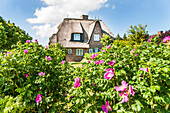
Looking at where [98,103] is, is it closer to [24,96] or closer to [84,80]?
[84,80]

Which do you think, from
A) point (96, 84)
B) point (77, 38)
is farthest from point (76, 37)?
point (96, 84)

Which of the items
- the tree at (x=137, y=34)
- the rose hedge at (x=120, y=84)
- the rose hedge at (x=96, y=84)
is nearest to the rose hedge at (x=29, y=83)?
the rose hedge at (x=96, y=84)

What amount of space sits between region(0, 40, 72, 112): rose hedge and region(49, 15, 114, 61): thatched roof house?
16149mm

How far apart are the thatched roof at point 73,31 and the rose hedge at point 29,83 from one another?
16.2 meters

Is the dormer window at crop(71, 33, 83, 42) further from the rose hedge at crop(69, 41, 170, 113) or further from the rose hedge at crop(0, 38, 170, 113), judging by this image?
the rose hedge at crop(69, 41, 170, 113)

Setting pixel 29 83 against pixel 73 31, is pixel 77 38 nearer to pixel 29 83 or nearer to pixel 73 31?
pixel 73 31

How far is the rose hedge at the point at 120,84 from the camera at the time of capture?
6.35ft

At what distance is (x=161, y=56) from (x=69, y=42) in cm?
1745

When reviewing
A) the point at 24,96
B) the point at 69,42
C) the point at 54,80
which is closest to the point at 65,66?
the point at 54,80

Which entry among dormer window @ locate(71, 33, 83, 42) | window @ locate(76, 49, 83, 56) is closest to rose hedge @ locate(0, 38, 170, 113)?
window @ locate(76, 49, 83, 56)

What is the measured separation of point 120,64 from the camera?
2268 mm

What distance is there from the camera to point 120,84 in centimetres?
231

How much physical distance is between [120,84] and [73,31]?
1860cm

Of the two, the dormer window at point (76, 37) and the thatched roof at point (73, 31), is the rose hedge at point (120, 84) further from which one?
the dormer window at point (76, 37)
